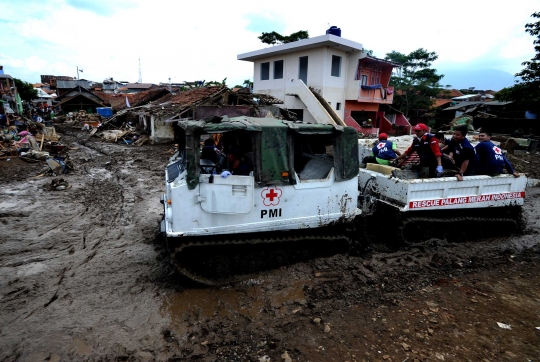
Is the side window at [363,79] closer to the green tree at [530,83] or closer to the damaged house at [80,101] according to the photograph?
the green tree at [530,83]

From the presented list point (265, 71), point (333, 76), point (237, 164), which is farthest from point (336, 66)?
point (237, 164)

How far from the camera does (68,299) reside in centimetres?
455

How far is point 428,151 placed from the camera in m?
6.41

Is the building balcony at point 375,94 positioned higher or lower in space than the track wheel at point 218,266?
higher

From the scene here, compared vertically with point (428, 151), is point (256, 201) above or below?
below

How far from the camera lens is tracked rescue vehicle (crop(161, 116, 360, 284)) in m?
4.28

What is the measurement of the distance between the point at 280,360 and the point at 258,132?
2.78 meters

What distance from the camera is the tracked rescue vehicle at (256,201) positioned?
14.0ft

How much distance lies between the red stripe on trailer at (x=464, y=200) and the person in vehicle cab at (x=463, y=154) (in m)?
0.50

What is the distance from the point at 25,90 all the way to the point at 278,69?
37.7m

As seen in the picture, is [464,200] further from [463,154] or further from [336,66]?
[336,66]

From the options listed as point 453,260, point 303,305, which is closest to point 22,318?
point 303,305

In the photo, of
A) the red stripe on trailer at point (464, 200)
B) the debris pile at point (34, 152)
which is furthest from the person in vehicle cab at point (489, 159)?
the debris pile at point (34, 152)

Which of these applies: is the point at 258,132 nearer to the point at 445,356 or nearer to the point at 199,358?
the point at 199,358
